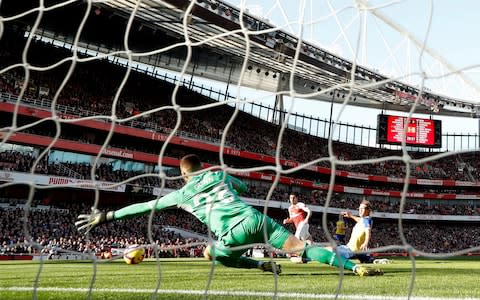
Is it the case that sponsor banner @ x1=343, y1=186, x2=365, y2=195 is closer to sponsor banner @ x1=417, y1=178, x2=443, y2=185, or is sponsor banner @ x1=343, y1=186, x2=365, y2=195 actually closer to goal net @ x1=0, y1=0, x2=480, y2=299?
goal net @ x1=0, y1=0, x2=480, y2=299

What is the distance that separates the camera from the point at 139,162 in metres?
29.3

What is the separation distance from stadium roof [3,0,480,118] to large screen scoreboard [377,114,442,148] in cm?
163

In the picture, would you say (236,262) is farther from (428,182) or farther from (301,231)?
(428,182)

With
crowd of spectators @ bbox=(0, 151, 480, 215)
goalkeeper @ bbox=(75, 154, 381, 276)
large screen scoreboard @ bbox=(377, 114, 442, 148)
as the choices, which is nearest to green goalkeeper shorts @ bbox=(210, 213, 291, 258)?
goalkeeper @ bbox=(75, 154, 381, 276)

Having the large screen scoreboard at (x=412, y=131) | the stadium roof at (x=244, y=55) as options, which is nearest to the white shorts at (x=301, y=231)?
the stadium roof at (x=244, y=55)

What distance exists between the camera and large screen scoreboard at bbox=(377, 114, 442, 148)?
38.0m

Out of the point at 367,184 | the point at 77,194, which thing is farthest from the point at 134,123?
the point at 367,184

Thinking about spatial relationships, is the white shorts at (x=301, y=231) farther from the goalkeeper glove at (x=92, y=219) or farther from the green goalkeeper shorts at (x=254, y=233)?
the goalkeeper glove at (x=92, y=219)

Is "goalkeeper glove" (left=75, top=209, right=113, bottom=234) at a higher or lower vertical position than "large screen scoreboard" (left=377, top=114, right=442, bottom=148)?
lower

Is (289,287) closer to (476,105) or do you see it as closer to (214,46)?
(214,46)

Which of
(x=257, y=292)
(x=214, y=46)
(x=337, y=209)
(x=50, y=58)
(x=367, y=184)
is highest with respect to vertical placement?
(x=214, y=46)

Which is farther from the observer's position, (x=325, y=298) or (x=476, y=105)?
(x=476, y=105)

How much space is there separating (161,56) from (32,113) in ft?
37.4

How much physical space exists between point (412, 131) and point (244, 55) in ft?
60.2
